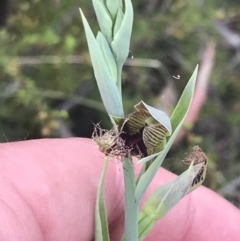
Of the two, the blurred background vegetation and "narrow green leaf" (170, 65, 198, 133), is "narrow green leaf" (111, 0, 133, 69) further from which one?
the blurred background vegetation

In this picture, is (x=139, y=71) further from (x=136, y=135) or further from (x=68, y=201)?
(x=136, y=135)

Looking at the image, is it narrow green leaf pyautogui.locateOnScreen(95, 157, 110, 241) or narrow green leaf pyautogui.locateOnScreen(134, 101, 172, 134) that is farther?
narrow green leaf pyautogui.locateOnScreen(95, 157, 110, 241)

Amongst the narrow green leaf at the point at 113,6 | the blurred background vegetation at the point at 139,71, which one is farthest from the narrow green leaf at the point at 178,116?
Result: the blurred background vegetation at the point at 139,71

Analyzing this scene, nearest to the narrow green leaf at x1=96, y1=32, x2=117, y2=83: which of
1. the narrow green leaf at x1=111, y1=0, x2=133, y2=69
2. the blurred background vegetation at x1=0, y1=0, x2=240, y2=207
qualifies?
the narrow green leaf at x1=111, y1=0, x2=133, y2=69

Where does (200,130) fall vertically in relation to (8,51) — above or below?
below

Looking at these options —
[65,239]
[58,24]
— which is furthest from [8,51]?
[65,239]

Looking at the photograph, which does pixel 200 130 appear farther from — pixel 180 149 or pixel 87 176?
pixel 87 176

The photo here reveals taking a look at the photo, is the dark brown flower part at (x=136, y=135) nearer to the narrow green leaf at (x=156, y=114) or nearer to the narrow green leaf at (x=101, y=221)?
the narrow green leaf at (x=156, y=114)
